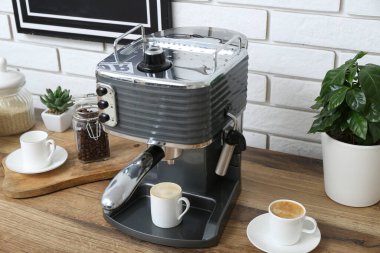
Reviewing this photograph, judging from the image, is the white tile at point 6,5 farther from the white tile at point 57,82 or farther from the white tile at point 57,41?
the white tile at point 57,82

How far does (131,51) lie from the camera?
94 centimetres

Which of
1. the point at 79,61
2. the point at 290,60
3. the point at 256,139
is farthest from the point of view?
the point at 79,61

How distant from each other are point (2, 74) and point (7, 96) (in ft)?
0.18

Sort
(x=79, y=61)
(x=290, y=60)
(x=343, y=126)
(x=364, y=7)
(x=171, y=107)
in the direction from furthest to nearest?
1. (x=79, y=61)
2. (x=290, y=60)
3. (x=364, y=7)
4. (x=343, y=126)
5. (x=171, y=107)

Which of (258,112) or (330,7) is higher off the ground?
(330,7)

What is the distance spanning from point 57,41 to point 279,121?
0.62 metres

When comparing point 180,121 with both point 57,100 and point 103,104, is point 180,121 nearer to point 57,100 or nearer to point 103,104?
point 103,104

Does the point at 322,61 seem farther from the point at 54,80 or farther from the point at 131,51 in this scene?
the point at 54,80

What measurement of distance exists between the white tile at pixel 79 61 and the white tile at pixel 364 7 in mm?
612

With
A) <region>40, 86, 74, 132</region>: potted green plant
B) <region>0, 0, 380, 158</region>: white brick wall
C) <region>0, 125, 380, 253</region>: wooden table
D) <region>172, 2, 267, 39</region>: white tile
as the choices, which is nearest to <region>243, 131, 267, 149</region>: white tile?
<region>0, 0, 380, 158</region>: white brick wall

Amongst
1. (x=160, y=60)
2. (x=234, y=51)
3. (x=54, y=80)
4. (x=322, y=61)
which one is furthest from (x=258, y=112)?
(x=54, y=80)

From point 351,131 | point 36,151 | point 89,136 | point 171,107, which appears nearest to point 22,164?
point 36,151

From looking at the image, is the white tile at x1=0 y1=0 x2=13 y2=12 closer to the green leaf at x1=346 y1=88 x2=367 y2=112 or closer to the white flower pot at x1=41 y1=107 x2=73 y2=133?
the white flower pot at x1=41 y1=107 x2=73 y2=133

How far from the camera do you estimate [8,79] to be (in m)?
1.23
